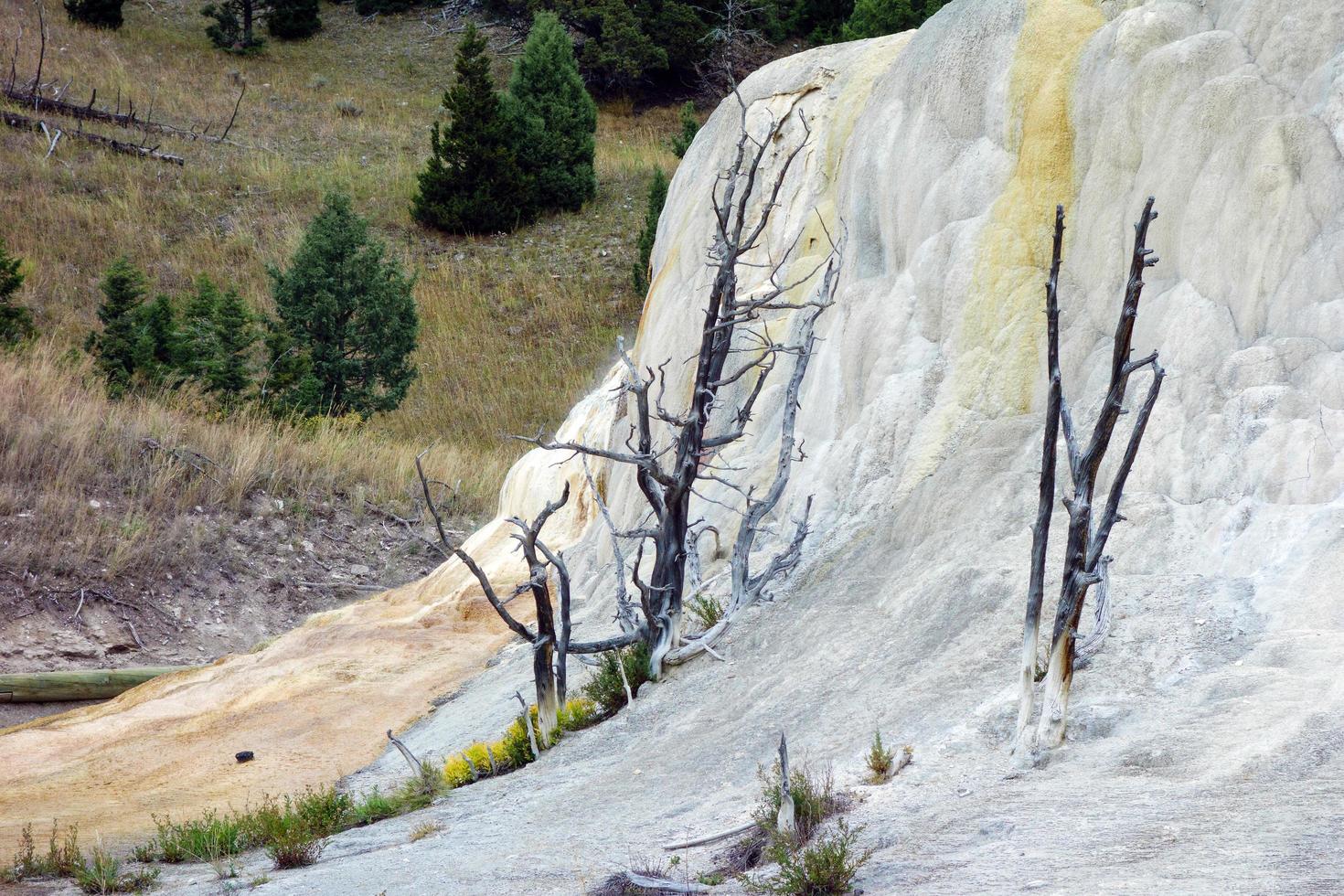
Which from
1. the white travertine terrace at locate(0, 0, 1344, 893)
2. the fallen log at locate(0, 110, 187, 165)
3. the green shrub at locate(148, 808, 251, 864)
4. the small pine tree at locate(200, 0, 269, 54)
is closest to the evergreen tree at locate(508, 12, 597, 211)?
the fallen log at locate(0, 110, 187, 165)

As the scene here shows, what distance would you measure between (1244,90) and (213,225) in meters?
24.6

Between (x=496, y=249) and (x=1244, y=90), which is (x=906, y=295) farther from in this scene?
(x=496, y=249)

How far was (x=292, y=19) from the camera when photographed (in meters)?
39.1

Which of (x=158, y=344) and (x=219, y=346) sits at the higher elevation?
(x=219, y=346)

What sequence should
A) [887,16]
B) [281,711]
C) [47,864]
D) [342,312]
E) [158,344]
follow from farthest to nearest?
[887,16] < [342,312] < [158,344] < [281,711] < [47,864]

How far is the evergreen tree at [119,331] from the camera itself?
1844 centimetres

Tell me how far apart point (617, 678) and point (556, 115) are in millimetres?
24252

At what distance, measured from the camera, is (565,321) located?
84.3ft

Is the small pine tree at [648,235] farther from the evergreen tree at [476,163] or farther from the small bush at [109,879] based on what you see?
the small bush at [109,879]

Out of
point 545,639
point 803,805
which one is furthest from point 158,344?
point 803,805

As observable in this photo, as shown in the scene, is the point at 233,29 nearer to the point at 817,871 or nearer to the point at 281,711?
the point at 281,711

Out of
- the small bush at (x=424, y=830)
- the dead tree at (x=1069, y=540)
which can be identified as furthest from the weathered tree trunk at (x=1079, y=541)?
the small bush at (x=424, y=830)

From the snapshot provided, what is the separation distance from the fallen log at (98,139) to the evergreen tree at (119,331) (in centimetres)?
1112

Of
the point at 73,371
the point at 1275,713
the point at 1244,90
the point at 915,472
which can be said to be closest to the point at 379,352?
the point at 73,371
